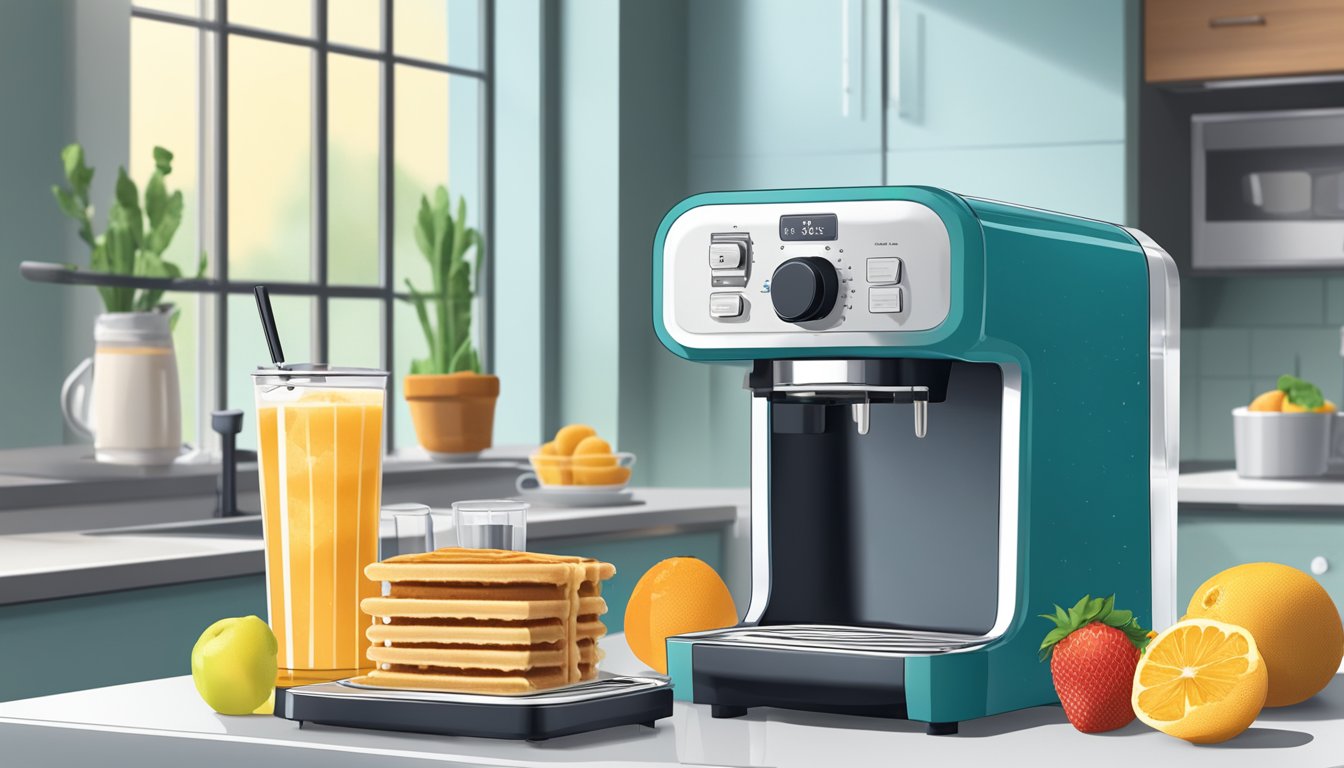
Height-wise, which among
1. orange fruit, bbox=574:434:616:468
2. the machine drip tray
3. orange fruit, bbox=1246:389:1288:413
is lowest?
the machine drip tray

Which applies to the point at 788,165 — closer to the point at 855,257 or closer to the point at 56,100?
the point at 56,100

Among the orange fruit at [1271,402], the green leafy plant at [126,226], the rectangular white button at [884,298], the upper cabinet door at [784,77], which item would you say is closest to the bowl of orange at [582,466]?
the green leafy plant at [126,226]

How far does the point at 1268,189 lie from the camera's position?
359 cm

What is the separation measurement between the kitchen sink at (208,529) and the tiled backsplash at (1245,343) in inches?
87.0

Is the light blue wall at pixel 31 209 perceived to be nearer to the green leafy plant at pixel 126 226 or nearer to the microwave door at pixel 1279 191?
the green leafy plant at pixel 126 226

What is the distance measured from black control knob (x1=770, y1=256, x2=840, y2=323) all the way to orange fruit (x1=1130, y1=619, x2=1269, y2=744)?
27 cm

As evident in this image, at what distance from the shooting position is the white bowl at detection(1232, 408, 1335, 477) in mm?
3266

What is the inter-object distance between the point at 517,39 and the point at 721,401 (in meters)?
0.93

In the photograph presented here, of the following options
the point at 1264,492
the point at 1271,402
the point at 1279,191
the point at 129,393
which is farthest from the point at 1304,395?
the point at 129,393

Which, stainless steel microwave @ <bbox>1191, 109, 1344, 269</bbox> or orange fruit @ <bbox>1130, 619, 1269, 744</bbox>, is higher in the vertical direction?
stainless steel microwave @ <bbox>1191, 109, 1344, 269</bbox>

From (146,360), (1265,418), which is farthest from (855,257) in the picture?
(1265,418)

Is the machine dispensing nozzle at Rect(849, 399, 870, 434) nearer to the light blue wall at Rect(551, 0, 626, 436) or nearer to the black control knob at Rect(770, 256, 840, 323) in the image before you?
the black control knob at Rect(770, 256, 840, 323)

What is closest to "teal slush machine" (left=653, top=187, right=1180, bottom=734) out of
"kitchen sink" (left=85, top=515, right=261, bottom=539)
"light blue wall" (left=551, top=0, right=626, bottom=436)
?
"kitchen sink" (left=85, top=515, right=261, bottom=539)

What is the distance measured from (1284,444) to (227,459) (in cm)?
196
